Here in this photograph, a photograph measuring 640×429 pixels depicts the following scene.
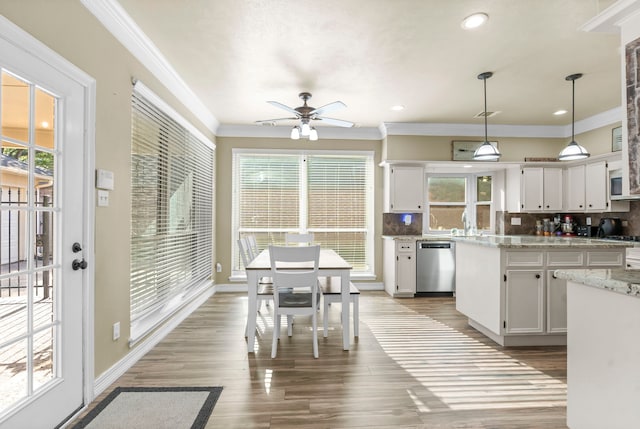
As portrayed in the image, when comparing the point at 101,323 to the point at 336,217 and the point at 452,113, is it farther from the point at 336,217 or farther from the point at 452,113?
the point at 452,113

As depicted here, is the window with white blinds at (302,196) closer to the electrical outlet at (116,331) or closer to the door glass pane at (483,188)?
the door glass pane at (483,188)

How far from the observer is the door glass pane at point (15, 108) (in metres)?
1.53

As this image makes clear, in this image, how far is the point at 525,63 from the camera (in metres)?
3.11

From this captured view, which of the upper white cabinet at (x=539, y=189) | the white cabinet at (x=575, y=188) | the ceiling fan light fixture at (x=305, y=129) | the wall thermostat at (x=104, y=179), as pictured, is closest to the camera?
the wall thermostat at (x=104, y=179)

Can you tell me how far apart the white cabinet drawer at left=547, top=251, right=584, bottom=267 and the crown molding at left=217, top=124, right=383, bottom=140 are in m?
3.23

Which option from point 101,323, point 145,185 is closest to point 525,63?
point 145,185

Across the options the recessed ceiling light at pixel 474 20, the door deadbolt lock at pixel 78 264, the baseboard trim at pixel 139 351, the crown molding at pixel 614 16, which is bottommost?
the baseboard trim at pixel 139 351

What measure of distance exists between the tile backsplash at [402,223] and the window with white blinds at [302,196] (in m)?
0.30

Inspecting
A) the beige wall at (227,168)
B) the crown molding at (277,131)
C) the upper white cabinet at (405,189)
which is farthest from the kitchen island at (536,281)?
the crown molding at (277,131)

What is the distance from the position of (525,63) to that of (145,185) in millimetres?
3721

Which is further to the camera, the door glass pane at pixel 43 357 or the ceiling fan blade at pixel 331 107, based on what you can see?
the ceiling fan blade at pixel 331 107

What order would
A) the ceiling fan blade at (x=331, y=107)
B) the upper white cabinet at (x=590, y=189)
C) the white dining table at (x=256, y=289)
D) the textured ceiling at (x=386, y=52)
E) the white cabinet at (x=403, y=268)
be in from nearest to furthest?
the textured ceiling at (x=386, y=52), the white dining table at (x=256, y=289), the ceiling fan blade at (x=331, y=107), the upper white cabinet at (x=590, y=189), the white cabinet at (x=403, y=268)

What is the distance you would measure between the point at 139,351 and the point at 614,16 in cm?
391

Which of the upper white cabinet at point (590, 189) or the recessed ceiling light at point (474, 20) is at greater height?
the recessed ceiling light at point (474, 20)
